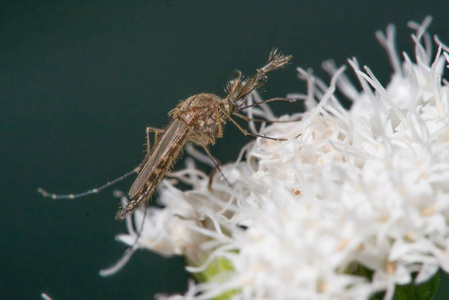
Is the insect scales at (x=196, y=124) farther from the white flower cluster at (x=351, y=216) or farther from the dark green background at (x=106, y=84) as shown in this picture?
the dark green background at (x=106, y=84)

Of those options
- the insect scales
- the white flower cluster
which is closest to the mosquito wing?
the insect scales

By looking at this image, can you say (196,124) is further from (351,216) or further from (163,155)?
(351,216)

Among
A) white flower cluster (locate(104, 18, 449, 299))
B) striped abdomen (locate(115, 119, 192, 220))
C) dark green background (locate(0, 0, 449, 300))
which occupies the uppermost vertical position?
dark green background (locate(0, 0, 449, 300))

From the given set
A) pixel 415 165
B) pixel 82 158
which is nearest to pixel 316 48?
pixel 82 158

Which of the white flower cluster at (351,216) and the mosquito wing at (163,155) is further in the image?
the mosquito wing at (163,155)

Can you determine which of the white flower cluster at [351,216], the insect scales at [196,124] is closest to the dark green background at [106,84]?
the insect scales at [196,124]

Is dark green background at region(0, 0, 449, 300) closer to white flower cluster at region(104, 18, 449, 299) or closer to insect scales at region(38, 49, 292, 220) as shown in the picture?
insect scales at region(38, 49, 292, 220)

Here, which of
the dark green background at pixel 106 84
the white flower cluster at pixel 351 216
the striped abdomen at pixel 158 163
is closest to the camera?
the white flower cluster at pixel 351 216

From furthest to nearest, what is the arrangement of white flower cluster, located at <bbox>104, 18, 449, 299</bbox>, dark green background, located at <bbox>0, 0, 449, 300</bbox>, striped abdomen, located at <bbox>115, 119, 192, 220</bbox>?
dark green background, located at <bbox>0, 0, 449, 300</bbox> < striped abdomen, located at <bbox>115, 119, 192, 220</bbox> < white flower cluster, located at <bbox>104, 18, 449, 299</bbox>
